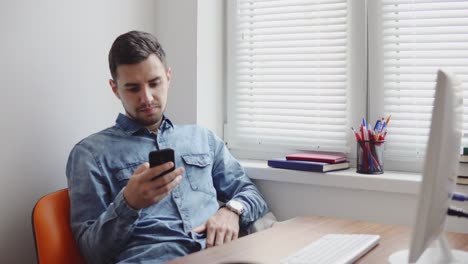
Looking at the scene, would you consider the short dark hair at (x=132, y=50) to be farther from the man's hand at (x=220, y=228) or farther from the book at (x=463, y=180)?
the book at (x=463, y=180)

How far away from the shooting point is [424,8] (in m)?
2.12

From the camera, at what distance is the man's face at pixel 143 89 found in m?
1.86

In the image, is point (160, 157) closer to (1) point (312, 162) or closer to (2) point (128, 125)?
(2) point (128, 125)

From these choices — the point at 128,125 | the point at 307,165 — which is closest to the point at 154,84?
the point at 128,125

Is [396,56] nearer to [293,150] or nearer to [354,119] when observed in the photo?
[354,119]

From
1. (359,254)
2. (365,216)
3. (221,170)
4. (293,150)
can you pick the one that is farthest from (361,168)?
(359,254)

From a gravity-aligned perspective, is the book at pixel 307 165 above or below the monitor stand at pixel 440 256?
above

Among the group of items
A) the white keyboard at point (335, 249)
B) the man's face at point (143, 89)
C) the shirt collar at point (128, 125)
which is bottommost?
the white keyboard at point (335, 249)

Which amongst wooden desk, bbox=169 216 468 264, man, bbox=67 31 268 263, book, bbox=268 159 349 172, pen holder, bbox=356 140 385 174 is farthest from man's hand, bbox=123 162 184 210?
pen holder, bbox=356 140 385 174

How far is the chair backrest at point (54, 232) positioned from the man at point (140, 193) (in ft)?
0.15

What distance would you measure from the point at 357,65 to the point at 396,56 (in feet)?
0.55

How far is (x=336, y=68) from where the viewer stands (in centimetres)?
235

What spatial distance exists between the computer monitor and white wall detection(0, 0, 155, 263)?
1.41m

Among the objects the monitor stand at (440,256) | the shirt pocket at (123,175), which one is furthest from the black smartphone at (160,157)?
the monitor stand at (440,256)
